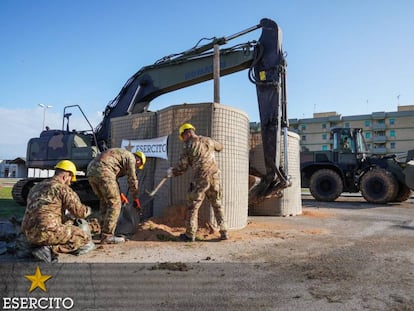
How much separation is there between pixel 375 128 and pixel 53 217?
7294cm

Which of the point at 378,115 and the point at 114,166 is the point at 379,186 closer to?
the point at 114,166

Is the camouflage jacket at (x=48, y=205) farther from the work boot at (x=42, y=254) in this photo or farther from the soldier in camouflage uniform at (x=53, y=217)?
the work boot at (x=42, y=254)

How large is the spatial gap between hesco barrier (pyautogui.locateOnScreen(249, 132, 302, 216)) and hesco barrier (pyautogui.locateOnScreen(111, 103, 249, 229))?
1.84m

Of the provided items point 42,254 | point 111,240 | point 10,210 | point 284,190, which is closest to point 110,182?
point 111,240

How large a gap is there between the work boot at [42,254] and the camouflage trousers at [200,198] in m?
2.04

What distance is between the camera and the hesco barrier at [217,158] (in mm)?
6402

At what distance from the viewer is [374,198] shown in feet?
40.7

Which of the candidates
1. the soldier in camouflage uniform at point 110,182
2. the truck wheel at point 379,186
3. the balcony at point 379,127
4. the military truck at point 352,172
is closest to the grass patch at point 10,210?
the soldier in camouflage uniform at point 110,182

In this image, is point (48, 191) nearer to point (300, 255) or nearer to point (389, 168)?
point (300, 255)

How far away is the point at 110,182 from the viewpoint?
212 inches

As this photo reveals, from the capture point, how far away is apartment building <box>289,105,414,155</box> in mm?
65750

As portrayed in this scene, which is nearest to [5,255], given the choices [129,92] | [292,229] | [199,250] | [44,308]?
[44,308]

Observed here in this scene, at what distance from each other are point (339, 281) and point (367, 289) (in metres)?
0.29

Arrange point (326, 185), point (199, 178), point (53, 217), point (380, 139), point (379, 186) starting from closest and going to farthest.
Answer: point (53, 217) < point (199, 178) < point (379, 186) < point (326, 185) < point (380, 139)
